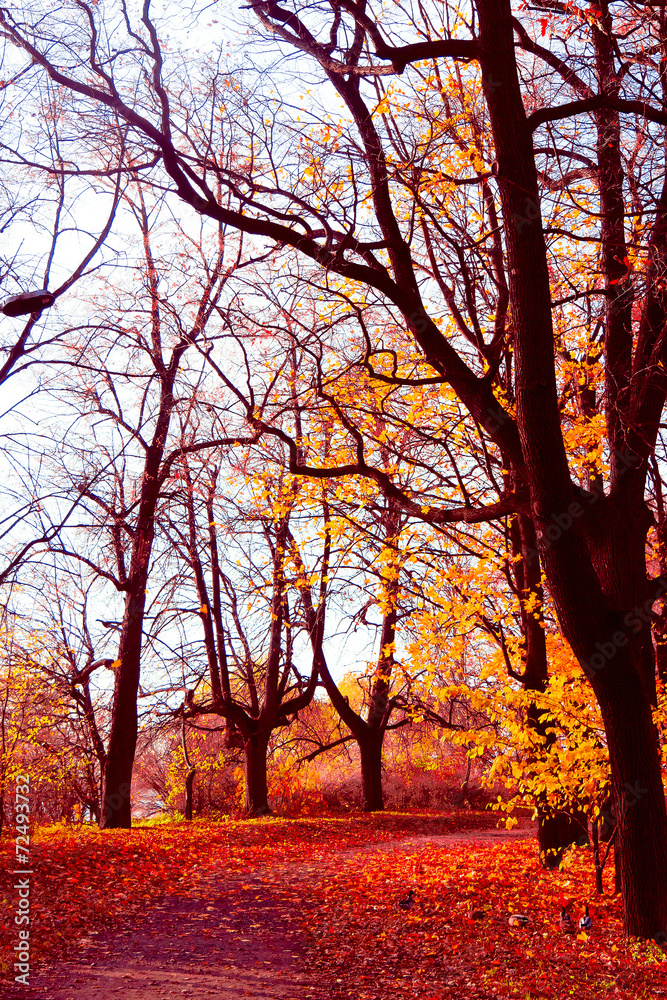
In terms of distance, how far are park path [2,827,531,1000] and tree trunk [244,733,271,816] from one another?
7882 mm

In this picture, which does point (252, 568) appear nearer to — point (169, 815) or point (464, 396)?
point (464, 396)

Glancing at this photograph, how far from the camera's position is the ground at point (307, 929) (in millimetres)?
5168

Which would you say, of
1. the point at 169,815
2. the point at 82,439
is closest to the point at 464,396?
the point at 82,439

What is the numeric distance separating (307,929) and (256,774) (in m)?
9.83

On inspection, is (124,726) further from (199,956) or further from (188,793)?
(199,956)

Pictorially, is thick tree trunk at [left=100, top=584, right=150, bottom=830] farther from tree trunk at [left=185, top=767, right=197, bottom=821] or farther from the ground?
tree trunk at [left=185, top=767, right=197, bottom=821]

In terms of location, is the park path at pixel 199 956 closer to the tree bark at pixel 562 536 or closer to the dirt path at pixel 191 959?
the dirt path at pixel 191 959

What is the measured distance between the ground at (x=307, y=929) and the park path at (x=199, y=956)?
19mm

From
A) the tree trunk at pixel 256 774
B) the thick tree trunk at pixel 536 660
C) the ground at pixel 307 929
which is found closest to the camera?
the ground at pixel 307 929

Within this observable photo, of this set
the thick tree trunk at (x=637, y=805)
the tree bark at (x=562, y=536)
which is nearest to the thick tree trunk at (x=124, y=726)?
the tree bark at (x=562, y=536)

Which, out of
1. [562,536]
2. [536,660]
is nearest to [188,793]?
[536,660]

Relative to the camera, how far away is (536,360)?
587cm

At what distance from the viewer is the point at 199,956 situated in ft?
19.2

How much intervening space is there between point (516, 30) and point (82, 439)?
8.99 meters
